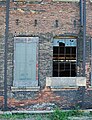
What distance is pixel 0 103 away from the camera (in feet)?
39.7

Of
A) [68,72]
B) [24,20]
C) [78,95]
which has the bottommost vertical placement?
[78,95]

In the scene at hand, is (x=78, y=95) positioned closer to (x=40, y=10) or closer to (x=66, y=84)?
(x=66, y=84)

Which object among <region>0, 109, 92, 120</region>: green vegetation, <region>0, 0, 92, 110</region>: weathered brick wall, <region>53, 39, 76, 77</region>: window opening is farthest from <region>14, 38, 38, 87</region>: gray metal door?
<region>0, 109, 92, 120</region>: green vegetation

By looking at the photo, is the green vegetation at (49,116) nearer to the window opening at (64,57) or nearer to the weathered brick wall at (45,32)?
the weathered brick wall at (45,32)

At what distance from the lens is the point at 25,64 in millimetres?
12297

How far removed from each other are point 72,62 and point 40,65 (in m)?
1.41

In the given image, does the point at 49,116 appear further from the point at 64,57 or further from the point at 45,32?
the point at 45,32

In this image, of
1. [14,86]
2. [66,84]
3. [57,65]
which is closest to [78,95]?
[66,84]

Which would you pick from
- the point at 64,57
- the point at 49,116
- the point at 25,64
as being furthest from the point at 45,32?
the point at 49,116

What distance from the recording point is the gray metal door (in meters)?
12.2

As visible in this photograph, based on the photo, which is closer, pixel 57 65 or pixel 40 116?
pixel 40 116

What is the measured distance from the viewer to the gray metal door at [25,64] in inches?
482

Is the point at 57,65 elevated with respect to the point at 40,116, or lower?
elevated

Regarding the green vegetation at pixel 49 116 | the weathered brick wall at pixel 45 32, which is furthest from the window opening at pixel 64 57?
the green vegetation at pixel 49 116
